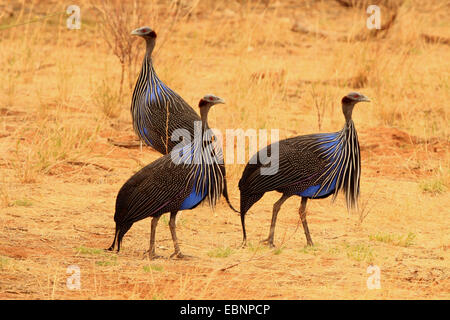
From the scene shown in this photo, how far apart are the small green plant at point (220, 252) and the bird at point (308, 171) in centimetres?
22

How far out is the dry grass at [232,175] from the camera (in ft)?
15.0

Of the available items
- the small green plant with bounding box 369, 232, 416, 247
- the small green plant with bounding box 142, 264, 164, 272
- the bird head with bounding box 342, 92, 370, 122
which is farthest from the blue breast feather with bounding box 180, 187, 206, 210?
the small green plant with bounding box 369, 232, 416, 247

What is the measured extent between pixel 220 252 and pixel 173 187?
55cm

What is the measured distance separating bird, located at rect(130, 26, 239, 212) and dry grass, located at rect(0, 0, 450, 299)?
1.96 feet

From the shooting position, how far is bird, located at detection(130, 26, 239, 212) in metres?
5.86

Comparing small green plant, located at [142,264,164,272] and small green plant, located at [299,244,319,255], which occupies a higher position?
small green plant, located at [299,244,319,255]

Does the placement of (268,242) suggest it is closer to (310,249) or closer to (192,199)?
(310,249)

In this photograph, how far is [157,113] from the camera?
6004mm

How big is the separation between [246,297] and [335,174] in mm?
1366

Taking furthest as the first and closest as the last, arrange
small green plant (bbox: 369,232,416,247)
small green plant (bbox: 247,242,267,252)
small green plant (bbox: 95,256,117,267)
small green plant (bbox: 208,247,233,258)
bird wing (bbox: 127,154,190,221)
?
small green plant (bbox: 369,232,416,247) < small green plant (bbox: 247,242,267,252) < small green plant (bbox: 208,247,233,258) < bird wing (bbox: 127,154,190,221) < small green plant (bbox: 95,256,117,267)

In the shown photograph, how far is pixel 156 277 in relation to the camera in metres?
4.50

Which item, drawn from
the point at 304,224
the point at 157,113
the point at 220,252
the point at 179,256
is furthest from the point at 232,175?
the point at 179,256

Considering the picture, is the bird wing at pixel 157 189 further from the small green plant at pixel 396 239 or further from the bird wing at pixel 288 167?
the small green plant at pixel 396 239

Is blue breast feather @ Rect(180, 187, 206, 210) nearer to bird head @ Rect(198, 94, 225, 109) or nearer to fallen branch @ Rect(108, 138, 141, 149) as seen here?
bird head @ Rect(198, 94, 225, 109)
